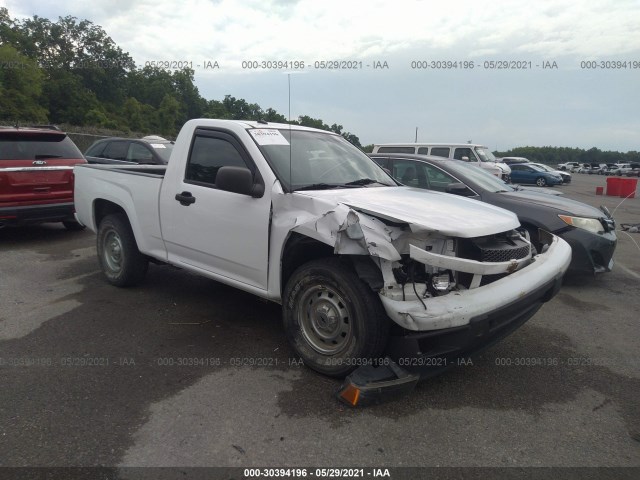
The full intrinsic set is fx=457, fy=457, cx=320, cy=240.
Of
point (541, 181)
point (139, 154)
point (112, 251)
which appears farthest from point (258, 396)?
point (541, 181)

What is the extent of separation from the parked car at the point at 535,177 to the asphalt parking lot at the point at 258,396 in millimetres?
26445

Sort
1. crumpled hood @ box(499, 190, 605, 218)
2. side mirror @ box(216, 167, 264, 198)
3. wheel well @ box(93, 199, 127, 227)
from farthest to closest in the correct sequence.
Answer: crumpled hood @ box(499, 190, 605, 218)
wheel well @ box(93, 199, 127, 227)
side mirror @ box(216, 167, 264, 198)

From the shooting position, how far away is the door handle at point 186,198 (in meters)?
4.13

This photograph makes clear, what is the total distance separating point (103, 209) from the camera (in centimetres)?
557

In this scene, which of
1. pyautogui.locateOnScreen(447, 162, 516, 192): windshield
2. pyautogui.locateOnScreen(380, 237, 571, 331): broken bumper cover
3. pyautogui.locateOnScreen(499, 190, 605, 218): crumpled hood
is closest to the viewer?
pyautogui.locateOnScreen(380, 237, 571, 331): broken bumper cover

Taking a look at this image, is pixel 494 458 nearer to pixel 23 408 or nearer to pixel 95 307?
pixel 23 408

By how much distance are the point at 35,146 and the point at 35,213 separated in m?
1.20

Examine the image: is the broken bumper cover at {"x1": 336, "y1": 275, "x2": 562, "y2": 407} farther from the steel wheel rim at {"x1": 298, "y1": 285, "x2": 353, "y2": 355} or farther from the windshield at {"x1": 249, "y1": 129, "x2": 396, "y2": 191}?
the windshield at {"x1": 249, "y1": 129, "x2": 396, "y2": 191}

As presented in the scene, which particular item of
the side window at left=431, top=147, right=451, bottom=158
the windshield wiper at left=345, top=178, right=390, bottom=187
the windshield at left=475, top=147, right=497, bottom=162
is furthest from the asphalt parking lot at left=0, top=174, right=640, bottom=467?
the windshield at left=475, top=147, right=497, bottom=162

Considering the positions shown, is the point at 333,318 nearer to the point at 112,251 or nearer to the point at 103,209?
the point at 112,251

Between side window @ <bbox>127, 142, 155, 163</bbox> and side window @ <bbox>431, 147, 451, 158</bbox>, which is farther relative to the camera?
side window @ <bbox>431, 147, 451, 158</bbox>

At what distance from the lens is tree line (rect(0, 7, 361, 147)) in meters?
40.5

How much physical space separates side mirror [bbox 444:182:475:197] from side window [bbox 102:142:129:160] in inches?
325

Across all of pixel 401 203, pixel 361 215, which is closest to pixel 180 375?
pixel 361 215
